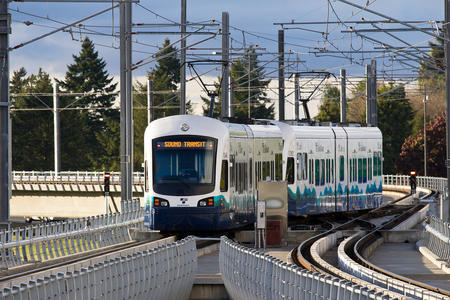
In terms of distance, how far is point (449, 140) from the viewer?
29.8 meters

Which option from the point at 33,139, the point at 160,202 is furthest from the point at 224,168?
the point at 33,139

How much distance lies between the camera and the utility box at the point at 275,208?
2795 cm

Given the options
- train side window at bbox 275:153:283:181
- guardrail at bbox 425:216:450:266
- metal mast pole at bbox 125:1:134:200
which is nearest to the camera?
guardrail at bbox 425:216:450:266

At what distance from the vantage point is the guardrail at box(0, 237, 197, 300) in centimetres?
1261

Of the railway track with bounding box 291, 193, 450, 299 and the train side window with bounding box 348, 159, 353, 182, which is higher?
the train side window with bounding box 348, 159, 353, 182

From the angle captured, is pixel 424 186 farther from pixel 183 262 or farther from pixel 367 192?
pixel 183 262

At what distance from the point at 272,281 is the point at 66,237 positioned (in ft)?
40.9

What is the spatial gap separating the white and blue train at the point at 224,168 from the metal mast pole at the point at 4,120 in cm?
472

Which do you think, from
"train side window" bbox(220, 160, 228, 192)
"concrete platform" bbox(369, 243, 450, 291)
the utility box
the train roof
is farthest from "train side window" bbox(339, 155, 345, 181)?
"train side window" bbox(220, 160, 228, 192)

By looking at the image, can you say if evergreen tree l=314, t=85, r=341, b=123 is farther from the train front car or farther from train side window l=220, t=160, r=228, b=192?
the train front car

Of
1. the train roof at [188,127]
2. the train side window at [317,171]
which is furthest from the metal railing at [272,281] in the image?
the train side window at [317,171]

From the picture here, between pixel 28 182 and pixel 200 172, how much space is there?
61.9m

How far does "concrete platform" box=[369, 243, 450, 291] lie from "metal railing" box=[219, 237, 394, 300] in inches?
151

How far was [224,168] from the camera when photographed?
28297 mm
